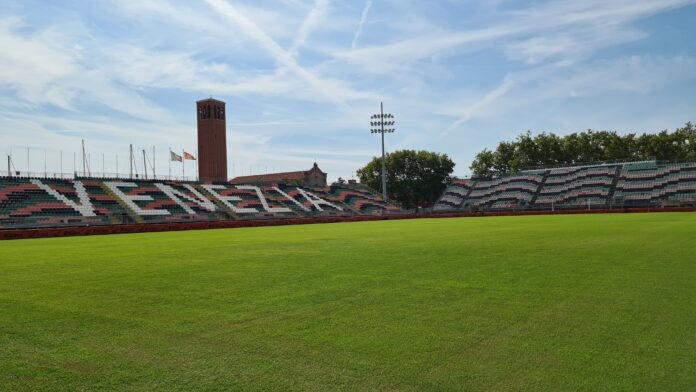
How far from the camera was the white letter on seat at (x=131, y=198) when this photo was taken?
4559 centimetres

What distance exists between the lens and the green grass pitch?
13.9 ft

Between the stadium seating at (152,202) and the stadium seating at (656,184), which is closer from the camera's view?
the stadium seating at (152,202)

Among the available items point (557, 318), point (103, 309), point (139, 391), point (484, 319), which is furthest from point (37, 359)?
point (557, 318)

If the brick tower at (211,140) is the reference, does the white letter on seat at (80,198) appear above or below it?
below

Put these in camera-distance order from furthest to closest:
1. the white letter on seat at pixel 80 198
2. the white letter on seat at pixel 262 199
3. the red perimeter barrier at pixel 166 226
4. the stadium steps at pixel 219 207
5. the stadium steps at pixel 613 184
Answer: the stadium steps at pixel 613 184 < the white letter on seat at pixel 262 199 < the stadium steps at pixel 219 207 < the white letter on seat at pixel 80 198 < the red perimeter barrier at pixel 166 226

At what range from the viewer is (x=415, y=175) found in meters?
89.8

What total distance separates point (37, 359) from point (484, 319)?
4.81 metres

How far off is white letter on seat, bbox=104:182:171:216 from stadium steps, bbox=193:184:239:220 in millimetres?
5462

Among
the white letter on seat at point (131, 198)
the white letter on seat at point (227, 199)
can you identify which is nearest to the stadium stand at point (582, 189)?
the white letter on seat at point (227, 199)

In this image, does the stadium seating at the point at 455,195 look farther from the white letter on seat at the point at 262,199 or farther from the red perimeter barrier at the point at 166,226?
the white letter on seat at the point at 262,199

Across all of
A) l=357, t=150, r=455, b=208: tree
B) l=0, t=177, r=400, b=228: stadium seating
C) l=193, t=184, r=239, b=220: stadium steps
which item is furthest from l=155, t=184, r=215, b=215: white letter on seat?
l=357, t=150, r=455, b=208: tree

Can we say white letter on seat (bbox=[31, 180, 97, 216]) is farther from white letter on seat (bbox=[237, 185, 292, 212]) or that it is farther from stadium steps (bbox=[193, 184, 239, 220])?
white letter on seat (bbox=[237, 185, 292, 212])

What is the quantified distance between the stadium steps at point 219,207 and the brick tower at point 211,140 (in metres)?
13.8

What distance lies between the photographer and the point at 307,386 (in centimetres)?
408
